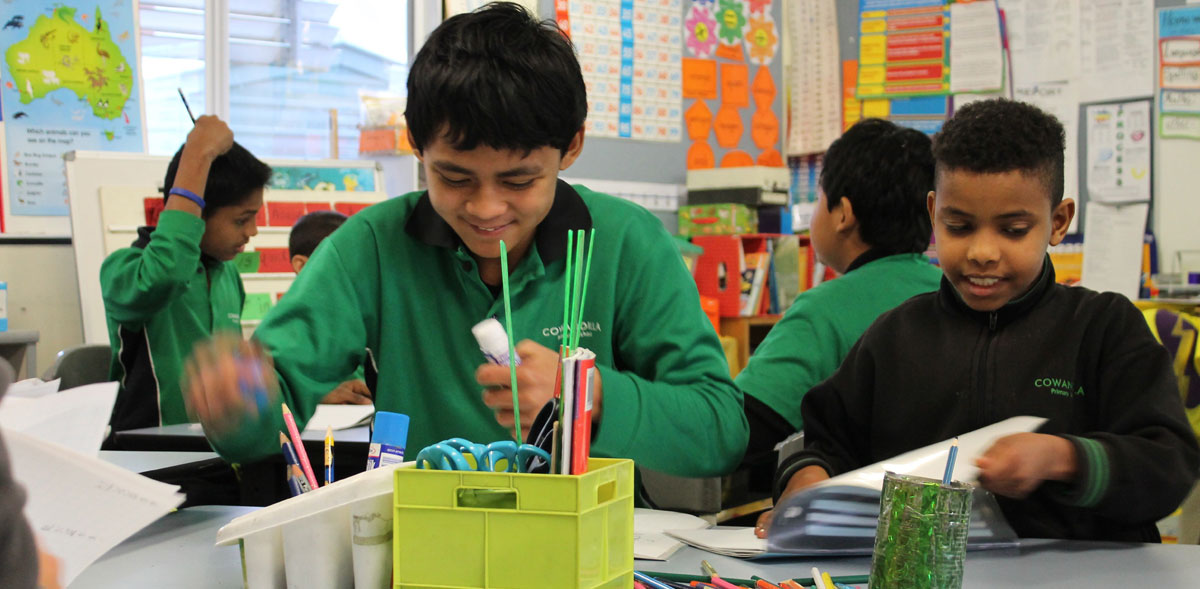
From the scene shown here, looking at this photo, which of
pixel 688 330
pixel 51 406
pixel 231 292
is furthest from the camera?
pixel 231 292

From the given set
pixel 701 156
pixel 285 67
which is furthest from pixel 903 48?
pixel 285 67

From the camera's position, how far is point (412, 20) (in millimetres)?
4176

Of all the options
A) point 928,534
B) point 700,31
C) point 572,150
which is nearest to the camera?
point 928,534

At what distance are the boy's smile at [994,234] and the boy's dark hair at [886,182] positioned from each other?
1.87 ft

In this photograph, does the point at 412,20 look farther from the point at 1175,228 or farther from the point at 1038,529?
the point at 1038,529

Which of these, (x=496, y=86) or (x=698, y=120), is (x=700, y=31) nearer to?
(x=698, y=120)

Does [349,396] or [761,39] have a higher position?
[761,39]

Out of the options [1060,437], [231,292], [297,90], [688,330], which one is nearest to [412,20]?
[297,90]

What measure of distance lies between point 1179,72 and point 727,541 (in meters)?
3.42

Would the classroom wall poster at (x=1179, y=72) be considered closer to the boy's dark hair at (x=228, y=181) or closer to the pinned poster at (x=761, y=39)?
the pinned poster at (x=761, y=39)

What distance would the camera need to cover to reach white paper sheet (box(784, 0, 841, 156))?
4.69 meters

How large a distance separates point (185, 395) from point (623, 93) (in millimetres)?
3643

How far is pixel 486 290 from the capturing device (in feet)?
4.12

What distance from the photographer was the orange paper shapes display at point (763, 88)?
16.0ft
